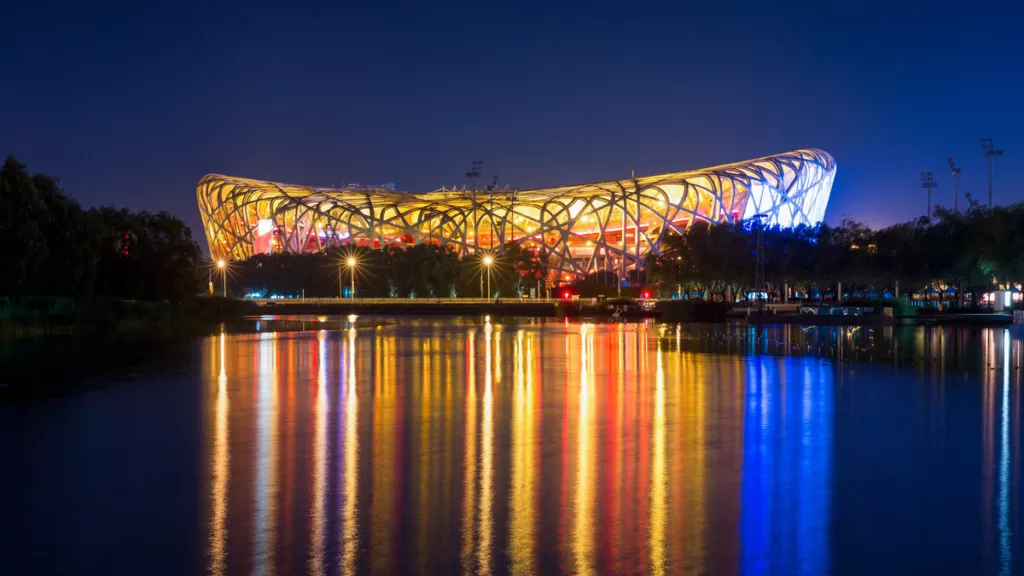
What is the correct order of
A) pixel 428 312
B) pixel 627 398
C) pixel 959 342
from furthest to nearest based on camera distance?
1. pixel 428 312
2. pixel 959 342
3. pixel 627 398

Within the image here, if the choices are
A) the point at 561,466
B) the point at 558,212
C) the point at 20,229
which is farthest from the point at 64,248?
the point at 558,212

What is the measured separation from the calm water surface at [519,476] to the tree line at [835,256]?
47.8 metres

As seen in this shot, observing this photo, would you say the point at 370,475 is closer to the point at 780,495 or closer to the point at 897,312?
the point at 780,495

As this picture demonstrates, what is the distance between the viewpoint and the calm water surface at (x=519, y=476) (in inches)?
266

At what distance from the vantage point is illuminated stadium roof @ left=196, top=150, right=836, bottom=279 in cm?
11194

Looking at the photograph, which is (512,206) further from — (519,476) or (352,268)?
(519,476)

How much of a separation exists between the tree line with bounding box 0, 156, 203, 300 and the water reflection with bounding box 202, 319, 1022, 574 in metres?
21.5

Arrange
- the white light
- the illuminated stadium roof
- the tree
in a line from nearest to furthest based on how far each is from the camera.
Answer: the tree
the illuminated stadium roof
the white light

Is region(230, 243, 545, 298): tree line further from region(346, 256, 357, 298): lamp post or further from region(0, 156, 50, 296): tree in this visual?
region(0, 156, 50, 296): tree

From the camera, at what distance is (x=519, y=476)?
9.26 meters

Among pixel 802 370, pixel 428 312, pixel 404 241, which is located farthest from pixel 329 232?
pixel 802 370

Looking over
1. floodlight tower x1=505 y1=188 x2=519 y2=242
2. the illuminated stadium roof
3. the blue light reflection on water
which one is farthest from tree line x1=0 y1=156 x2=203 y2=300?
floodlight tower x1=505 y1=188 x2=519 y2=242

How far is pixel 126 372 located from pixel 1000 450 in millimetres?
16229

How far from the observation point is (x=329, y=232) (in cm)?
12188
